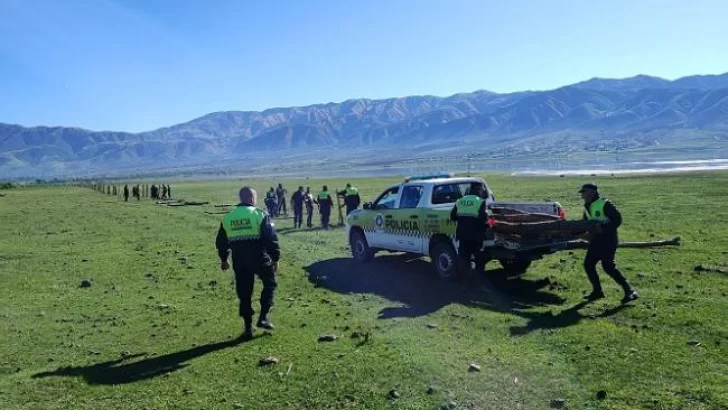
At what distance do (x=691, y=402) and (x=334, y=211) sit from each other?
91.0ft

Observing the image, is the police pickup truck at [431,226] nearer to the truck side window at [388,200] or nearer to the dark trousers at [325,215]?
the truck side window at [388,200]

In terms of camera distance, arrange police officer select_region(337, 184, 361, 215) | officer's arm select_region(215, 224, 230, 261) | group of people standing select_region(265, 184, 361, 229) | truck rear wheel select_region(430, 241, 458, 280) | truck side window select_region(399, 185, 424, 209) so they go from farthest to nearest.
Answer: group of people standing select_region(265, 184, 361, 229)
police officer select_region(337, 184, 361, 215)
truck side window select_region(399, 185, 424, 209)
truck rear wheel select_region(430, 241, 458, 280)
officer's arm select_region(215, 224, 230, 261)

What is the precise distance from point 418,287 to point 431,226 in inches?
53.4

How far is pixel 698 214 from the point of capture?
2255cm

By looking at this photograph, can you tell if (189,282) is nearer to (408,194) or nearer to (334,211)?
(408,194)

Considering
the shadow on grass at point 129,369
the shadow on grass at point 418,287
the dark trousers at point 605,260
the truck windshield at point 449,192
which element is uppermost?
the truck windshield at point 449,192

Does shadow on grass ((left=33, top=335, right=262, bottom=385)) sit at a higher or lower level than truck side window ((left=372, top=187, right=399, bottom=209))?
lower

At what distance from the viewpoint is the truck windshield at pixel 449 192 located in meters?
13.5

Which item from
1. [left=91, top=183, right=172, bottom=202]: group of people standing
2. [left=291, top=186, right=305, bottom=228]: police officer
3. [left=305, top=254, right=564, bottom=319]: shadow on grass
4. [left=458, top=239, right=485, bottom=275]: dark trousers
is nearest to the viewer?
[left=305, top=254, right=564, bottom=319]: shadow on grass

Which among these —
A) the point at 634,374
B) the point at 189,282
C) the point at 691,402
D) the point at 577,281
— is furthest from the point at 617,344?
the point at 189,282

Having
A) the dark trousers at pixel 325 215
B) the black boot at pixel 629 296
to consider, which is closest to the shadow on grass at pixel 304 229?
the dark trousers at pixel 325 215

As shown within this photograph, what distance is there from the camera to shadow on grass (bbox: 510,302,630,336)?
29.3ft

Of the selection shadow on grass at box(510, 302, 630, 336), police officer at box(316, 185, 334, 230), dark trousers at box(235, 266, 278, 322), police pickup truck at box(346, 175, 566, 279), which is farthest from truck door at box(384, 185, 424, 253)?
police officer at box(316, 185, 334, 230)

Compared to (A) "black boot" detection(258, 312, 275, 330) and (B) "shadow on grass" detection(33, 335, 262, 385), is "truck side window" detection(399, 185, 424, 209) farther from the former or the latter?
(B) "shadow on grass" detection(33, 335, 262, 385)
